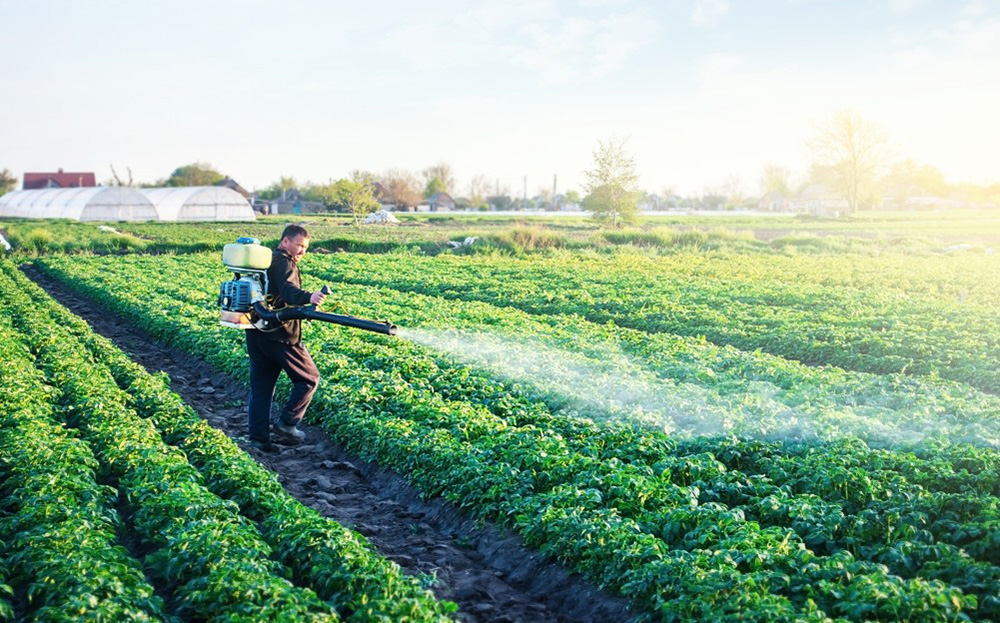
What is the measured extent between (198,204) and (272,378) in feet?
214

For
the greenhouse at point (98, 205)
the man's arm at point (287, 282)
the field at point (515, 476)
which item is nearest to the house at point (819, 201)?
the greenhouse at point (98, 205)

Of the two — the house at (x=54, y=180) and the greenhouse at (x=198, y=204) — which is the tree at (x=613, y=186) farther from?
the house at (x=54, y=180)

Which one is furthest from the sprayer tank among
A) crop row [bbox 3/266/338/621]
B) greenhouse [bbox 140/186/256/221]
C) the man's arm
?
greenhouse [bbox 140/186/256/221]

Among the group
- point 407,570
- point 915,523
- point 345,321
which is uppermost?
point 345,321

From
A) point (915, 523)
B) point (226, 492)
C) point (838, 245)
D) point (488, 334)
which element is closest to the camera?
point (915, 523)

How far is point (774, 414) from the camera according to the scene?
961 centimetres

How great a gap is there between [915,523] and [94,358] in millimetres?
12030

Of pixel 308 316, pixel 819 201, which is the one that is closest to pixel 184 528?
pixel 308 316

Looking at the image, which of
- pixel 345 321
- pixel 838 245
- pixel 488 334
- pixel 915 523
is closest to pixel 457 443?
pixel 345 321

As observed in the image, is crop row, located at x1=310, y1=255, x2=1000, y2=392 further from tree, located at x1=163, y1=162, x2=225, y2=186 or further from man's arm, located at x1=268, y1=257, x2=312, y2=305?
tree, located at x1=163, y1=162, x2=225, y2=186

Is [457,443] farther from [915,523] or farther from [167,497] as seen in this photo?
[915,523]

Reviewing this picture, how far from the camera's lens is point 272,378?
978cm

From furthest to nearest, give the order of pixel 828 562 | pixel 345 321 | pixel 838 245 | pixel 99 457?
pixel 838 245 < pixel 345 321 < pixel 99 457 < pixel 828 562

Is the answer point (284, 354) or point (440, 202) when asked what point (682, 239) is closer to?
point (284, 354)
